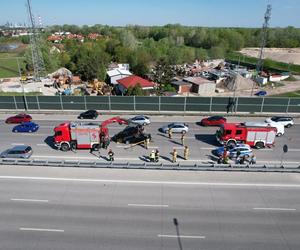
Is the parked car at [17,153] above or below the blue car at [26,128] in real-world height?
above

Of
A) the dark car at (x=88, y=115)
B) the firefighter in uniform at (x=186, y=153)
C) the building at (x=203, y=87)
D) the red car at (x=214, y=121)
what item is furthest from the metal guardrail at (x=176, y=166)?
the building at (x=203, y=87)

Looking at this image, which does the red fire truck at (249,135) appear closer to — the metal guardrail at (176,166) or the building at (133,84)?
the metal guardrail at (176,166)

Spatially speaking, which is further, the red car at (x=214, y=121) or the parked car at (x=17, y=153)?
the red car at (x=214, y=121)

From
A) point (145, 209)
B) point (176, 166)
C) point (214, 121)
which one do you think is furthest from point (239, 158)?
point (145, 209)

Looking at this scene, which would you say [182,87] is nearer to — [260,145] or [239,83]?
[239,83]

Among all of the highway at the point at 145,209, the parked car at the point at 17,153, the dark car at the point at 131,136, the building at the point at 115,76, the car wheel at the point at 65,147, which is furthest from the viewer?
the building at the point at 115,76
